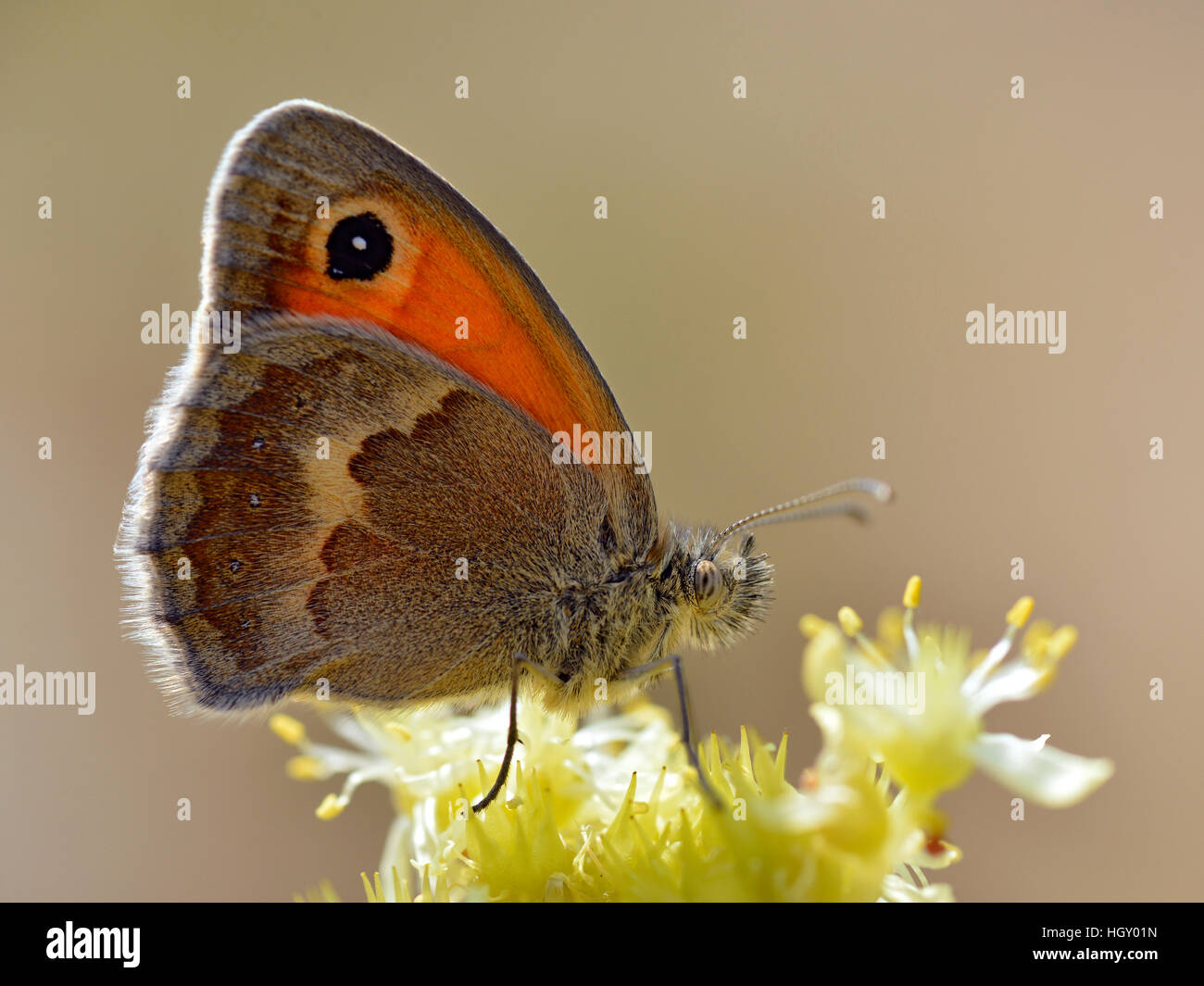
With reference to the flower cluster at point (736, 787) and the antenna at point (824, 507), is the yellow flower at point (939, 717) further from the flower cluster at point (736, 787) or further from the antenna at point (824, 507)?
the antenna at point (824, 507)

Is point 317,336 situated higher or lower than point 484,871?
higher

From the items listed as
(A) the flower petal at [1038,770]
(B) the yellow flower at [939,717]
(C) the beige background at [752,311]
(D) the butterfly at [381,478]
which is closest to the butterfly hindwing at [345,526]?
(D) the butterfly at [381,478]

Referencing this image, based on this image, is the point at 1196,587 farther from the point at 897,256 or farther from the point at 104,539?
the point at 104,539

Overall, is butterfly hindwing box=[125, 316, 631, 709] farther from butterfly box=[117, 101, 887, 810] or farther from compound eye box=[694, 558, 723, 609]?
compound eye box=[694, 558, 723, 609]

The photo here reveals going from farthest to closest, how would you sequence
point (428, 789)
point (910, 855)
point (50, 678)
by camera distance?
point (50, 678) → point (428, 789) → point (910, 855)

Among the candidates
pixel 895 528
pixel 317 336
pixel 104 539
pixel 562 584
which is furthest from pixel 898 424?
pixel 104 539

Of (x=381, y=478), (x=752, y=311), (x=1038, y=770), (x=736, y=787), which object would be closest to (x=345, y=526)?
(x=381, y=478)

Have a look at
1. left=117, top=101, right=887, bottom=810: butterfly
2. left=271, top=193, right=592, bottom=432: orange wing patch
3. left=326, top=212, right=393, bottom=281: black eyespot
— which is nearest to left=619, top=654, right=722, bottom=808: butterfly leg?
left=117, top=101, right=887, bottom=810: butterfly
